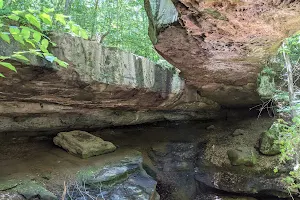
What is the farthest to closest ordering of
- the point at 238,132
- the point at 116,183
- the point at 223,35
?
the point at 238,132, the point at 116,183, the point at 223,35

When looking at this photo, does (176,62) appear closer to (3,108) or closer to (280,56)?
(280,56)

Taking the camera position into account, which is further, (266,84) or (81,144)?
(266,84)

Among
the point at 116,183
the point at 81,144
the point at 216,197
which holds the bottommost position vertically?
the point at 216,197

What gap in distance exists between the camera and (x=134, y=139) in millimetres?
8328

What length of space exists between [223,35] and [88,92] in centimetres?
292

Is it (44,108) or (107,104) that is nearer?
(44,108)

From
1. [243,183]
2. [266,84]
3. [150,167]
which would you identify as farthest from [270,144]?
[150,167]

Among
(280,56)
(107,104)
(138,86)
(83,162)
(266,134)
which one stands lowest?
(83,162)

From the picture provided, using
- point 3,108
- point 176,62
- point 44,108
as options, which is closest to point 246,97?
point 176,62

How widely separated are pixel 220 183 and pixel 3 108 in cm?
530

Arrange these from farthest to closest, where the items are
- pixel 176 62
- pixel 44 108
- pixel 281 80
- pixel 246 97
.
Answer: pixel 246 97 → pixel 281 80 → pixel 44 108 → pixel 176 62

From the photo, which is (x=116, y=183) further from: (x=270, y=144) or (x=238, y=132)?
(x=238, y=132)

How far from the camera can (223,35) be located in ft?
13.0

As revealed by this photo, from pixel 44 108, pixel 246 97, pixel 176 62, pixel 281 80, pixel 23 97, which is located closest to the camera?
pixel 23 97
